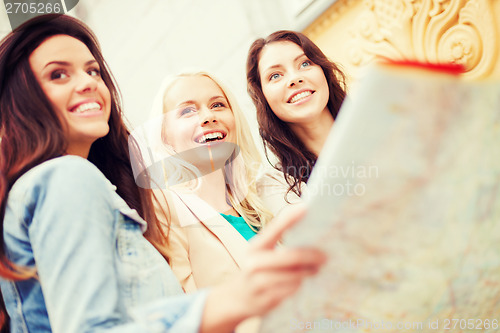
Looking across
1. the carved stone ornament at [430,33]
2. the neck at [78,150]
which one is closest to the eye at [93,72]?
the neck at [78,150]

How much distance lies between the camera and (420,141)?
0.38 metres

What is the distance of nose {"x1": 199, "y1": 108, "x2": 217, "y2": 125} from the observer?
1.00m

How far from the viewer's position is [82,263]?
1.51 ft

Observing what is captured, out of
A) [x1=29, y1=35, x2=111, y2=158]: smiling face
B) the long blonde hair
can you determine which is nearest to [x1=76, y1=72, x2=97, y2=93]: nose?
[x1=29, y1=35, x2=111, y2=158]: smiling face

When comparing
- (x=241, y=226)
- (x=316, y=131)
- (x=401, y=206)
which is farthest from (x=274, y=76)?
(x=401, y=206)

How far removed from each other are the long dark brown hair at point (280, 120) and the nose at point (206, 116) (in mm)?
262

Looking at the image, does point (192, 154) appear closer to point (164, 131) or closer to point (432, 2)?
point (164, 131)

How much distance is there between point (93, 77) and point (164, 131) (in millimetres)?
386

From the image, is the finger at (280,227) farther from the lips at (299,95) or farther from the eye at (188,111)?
the lips at (299,95)

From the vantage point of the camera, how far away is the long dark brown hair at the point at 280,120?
1.20m

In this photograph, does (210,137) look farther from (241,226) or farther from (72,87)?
(72,87)

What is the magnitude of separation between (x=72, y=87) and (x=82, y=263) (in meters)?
0.30

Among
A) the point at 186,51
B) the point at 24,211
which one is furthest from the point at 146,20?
the point at 24,211

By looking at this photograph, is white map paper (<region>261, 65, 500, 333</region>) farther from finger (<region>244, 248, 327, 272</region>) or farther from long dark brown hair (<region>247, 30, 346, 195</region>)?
long dark brown hair (<region>247, 30, 346, 195</region>)
